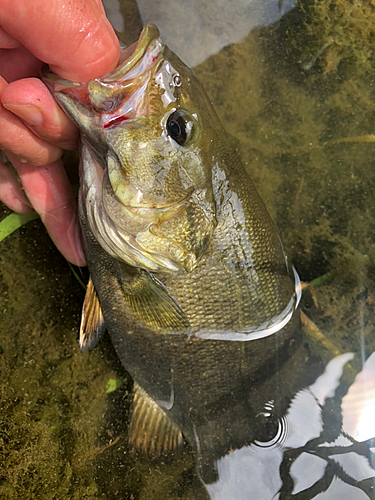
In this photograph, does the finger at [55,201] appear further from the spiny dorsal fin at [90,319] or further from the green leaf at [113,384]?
the green leaf at [113,384]

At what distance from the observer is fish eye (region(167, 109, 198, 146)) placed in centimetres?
129

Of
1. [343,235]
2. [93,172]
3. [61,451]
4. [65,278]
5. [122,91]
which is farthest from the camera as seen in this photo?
[343,235]

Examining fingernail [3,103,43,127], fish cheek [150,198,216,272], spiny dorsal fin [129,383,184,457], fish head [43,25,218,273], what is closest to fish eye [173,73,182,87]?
fish head [43,25,218,273]

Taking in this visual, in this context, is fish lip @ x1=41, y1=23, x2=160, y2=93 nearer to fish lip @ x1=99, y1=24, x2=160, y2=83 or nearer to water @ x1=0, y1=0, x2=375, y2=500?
fish lip @ x1=99, y1=24, x2=160, y2=83

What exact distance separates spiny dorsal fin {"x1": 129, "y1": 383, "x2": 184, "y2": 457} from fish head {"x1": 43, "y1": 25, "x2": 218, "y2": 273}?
39.8 inches

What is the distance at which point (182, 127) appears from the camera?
1.32 metres

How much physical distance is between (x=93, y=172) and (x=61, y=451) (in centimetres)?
162

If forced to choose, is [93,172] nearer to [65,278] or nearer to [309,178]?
[65,278]

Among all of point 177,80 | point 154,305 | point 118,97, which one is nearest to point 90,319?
point 154,305

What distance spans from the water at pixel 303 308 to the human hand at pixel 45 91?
0.30 m

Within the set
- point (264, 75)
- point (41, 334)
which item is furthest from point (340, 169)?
point (41, 334)

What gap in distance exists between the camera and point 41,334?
2.10m

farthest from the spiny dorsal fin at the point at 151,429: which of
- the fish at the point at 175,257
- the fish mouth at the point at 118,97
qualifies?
the fish mouth at the point at 118,97

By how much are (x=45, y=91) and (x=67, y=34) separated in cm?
29
